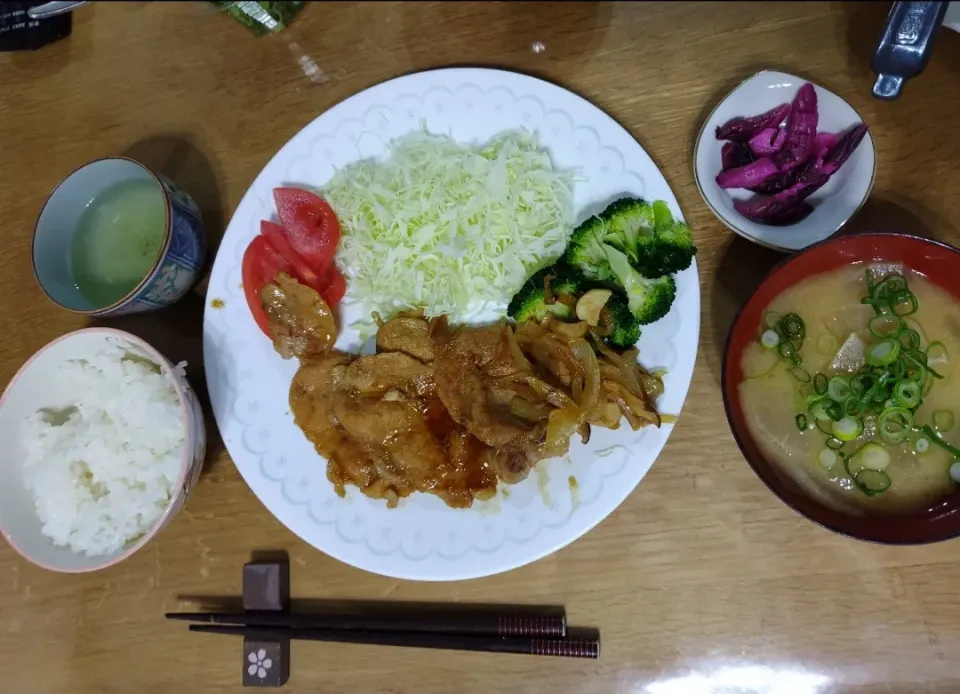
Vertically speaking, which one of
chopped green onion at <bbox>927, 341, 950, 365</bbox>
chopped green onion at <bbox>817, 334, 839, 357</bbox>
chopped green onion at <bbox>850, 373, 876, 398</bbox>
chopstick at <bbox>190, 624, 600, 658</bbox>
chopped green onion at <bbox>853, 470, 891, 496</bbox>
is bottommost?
chopstick at <bbox>190, 624, 600, 658</bbox>

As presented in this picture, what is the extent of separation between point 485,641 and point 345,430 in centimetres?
96

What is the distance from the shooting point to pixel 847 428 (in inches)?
80.2

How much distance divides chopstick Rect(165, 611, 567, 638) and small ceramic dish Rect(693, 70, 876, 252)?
5.42ft

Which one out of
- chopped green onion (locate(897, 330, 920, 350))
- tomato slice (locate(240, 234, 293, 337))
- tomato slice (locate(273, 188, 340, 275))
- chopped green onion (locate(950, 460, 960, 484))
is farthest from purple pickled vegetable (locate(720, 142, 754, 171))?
tomato slice (locate(240, 234, 293, 337))

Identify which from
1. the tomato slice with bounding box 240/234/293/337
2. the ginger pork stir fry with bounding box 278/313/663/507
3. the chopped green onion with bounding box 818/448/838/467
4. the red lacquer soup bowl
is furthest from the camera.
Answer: the tomato slice with bounding box 240/234/293/337

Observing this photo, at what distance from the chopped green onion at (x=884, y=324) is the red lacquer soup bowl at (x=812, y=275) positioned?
0.20 metres

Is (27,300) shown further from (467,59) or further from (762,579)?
(762,579)

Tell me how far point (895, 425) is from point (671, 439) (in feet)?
2.44

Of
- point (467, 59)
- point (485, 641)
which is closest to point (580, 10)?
point (467, 59)

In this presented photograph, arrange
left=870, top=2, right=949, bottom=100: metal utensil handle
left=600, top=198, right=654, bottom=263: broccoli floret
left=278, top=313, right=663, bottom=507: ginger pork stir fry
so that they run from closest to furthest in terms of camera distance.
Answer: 1. left=870, top=2, right=949, bottom=100: metal utensil handle
2. left=278, top=313, right=663, bottom=507: ginger pork stir fry
3. left=600, top=198, right=654, bottom=263: broccoli floret

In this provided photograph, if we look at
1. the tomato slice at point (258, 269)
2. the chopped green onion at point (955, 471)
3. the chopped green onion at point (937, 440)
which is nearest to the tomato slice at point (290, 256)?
the tomato slice at point (258, 269)

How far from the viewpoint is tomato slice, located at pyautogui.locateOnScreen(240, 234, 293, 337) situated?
2.61 m

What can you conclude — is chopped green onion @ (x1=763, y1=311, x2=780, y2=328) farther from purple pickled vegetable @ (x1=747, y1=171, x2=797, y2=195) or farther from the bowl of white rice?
the bowl of white rice

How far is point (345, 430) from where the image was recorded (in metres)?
2.52
